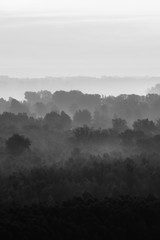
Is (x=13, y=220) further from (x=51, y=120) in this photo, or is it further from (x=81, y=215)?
(x=51, y=120)

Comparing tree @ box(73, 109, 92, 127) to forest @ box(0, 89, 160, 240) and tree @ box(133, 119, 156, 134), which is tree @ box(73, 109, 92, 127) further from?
tree @ box(133, 119, 156, 134)

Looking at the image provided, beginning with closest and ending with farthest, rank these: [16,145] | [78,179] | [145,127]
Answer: [78,179]
[16,145]
[145,127]

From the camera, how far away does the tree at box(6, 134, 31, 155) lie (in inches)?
4815

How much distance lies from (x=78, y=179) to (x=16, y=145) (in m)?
18.4

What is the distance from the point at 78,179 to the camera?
360 feet

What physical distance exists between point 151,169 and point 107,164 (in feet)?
23.6

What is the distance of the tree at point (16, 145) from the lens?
12231 cm

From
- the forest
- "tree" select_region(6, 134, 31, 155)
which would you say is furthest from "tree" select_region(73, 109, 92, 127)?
"tree" select_region(6, 134, 31, 155)

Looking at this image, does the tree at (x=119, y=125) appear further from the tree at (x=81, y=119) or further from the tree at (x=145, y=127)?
the tree at (x=81, y=119)

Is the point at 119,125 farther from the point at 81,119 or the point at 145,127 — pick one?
the point at 81,119

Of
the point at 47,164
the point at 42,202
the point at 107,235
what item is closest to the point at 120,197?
the point at 42,202

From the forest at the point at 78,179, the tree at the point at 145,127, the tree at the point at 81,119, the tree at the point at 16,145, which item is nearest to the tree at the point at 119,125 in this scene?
the forest at the point at 78,179

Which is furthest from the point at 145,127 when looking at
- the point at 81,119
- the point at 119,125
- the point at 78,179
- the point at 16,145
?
the point at 78,179

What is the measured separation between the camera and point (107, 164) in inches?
4611
